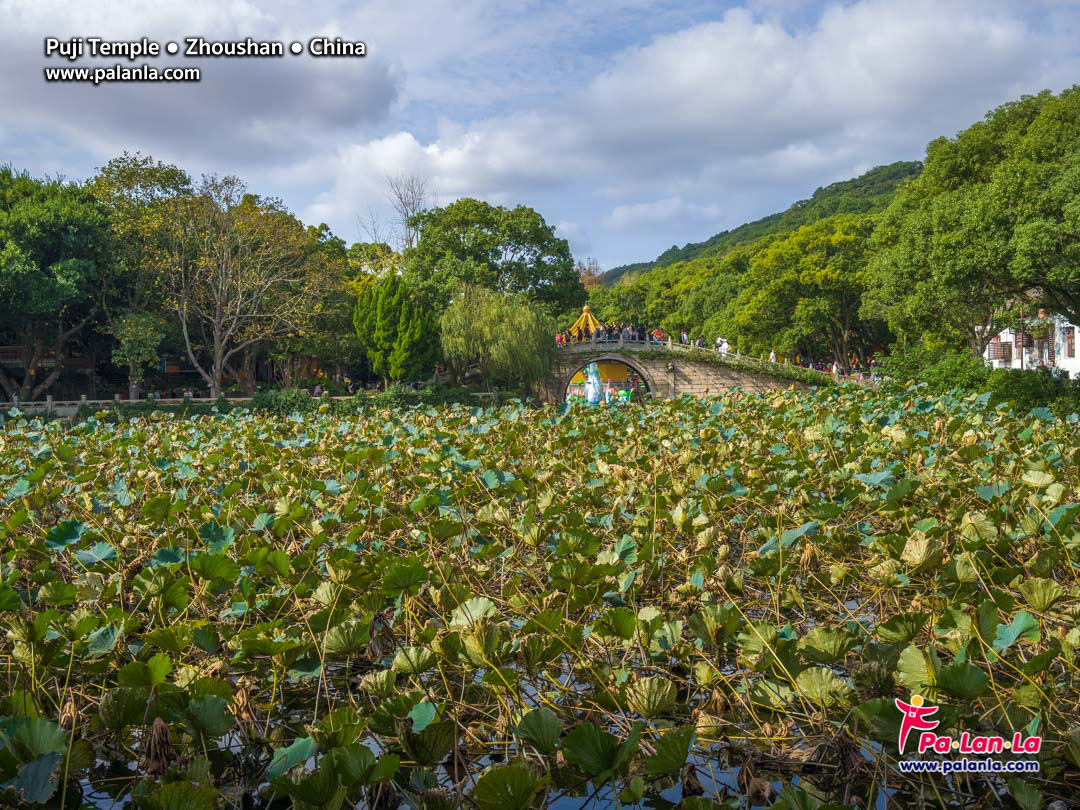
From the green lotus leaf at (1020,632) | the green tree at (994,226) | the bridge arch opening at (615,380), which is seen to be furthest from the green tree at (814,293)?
the green lotus leaf at (1020,632)

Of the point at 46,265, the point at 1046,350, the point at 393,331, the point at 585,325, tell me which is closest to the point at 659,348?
the point at 585,325

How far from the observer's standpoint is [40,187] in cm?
2598

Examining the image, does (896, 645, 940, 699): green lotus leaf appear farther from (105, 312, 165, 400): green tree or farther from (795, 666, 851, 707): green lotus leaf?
(105, 312, 165, 400): green tree

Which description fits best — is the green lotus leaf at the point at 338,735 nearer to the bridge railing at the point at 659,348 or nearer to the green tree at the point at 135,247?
the green tree at the point at 135,247

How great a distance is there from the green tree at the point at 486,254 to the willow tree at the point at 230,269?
201 inches

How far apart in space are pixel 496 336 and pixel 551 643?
27337 mm

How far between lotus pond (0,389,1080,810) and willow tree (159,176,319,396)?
2425 centimetres

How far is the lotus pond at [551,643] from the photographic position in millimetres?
1902

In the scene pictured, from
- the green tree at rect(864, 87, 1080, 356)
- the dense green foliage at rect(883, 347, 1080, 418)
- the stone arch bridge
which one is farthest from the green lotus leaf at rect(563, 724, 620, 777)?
the stone arch bridge

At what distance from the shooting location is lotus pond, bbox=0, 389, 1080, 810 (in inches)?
74.9

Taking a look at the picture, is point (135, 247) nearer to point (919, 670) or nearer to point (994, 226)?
point (994, 226)

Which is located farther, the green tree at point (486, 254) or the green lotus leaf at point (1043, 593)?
the green tree at point (486, 254)

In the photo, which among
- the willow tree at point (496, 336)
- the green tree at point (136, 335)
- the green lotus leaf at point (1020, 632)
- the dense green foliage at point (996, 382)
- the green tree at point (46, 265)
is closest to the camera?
the green lotus leaf at point (1020, 632)

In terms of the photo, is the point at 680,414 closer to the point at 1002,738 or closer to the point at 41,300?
the point at 1002,738
